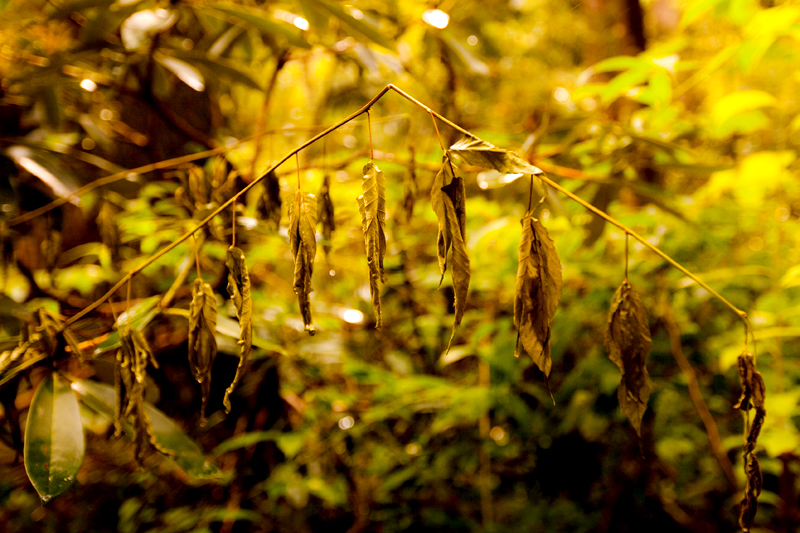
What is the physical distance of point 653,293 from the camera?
94cm

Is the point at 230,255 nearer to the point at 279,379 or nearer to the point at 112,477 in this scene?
the point at 279,379

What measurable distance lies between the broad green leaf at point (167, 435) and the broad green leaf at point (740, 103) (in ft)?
3.71

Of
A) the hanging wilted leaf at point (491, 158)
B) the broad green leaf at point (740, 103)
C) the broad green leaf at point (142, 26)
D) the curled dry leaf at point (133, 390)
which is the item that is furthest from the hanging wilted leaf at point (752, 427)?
the broad green leaf at point (142, 26)

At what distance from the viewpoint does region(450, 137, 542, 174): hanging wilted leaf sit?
28cm

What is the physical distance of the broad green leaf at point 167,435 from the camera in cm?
48

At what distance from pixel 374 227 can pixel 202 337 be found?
0.65ft

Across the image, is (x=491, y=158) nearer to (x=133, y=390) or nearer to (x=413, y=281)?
(x=133, y=390)

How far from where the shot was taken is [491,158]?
29cm

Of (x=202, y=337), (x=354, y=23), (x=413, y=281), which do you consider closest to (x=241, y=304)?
(x=202, y=337)

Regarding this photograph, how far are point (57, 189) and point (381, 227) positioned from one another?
802 mm

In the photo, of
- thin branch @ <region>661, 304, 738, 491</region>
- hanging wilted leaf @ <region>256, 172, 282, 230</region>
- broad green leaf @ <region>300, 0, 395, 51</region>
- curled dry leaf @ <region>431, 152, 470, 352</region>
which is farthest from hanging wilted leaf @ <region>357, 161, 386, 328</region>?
thin branch @ <region>661, 304, 738, 491</region>

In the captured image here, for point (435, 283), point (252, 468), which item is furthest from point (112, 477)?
point (435, 283)

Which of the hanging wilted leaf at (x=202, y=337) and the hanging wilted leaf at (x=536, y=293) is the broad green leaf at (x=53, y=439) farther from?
the hanging wilted leaf at (x=536, y=293)

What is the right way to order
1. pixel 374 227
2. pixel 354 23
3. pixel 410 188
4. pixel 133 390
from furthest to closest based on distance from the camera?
pixel 354 23, pixel 410 188, pixel 133 390, pixel 374 227
